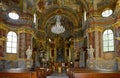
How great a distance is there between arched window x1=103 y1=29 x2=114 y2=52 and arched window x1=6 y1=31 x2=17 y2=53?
10.2 meters

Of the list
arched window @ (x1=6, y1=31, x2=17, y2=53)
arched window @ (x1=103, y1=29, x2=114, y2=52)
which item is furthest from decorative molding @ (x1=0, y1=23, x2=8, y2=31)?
arched window @ (x1=103, y1=29, x2=114, y2=52)

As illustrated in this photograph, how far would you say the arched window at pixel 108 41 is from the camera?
19784 millimetres

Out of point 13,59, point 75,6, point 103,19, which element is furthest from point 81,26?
point 13,59

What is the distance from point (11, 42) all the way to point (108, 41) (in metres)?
10.9

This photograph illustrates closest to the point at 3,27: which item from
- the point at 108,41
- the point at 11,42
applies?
the point at 11,42

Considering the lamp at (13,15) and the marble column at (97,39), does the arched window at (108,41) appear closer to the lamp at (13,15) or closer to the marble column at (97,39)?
the marble column at (97,39)

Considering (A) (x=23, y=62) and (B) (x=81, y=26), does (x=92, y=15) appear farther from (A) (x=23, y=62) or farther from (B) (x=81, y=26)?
(A) (x=23, y=62)

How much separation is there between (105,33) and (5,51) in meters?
11.2

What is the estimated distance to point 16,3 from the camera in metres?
20.8

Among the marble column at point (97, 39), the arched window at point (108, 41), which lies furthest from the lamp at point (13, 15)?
the arched window at point (108, 41)

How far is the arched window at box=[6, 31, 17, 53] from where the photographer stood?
20078 mm

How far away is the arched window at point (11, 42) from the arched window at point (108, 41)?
33.4ft

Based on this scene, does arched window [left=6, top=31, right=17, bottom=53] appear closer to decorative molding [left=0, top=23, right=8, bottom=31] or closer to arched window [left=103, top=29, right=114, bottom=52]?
decorative molding [left=0, top=23, right=8, bottom=31]

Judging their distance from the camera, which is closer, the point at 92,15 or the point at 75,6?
the point at 92,15
